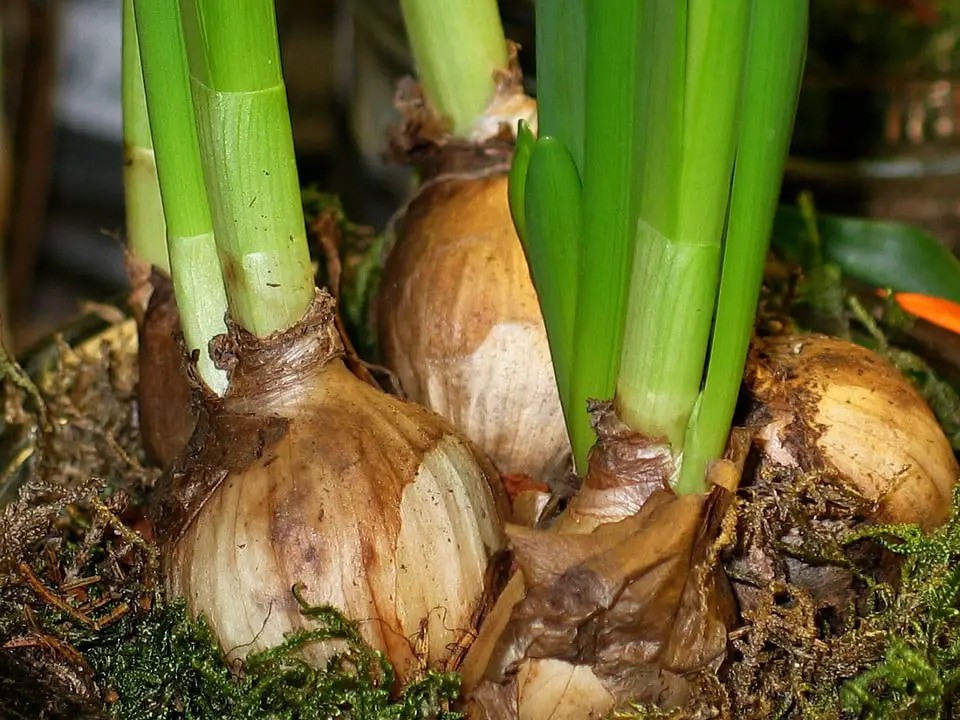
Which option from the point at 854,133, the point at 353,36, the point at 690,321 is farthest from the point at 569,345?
the point at 353,36

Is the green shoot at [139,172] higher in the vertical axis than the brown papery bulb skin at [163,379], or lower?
higher

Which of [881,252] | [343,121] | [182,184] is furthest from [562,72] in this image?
[343,121]

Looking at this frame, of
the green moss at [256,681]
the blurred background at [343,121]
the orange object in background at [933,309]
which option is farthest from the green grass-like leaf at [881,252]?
the green moss at [256,681]

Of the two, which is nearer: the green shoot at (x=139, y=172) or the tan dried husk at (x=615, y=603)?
the tan dried husk at (x=615, y=603)

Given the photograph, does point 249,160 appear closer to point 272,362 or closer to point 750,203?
point 272,362

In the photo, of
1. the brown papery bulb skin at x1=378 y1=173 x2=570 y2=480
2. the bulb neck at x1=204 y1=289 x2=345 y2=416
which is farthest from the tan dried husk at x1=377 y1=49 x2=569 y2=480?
the bulb neck at x1=204 y1=289 x2=345 y2=416

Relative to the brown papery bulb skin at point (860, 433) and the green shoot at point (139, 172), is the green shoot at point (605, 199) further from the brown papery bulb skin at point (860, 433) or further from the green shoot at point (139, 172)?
the green shoot at point (139, 172)

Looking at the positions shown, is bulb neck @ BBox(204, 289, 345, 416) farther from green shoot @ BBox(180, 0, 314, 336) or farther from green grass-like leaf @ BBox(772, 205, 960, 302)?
green grass-like leaf @ BBox(772, 205, 960, 302)
